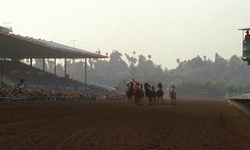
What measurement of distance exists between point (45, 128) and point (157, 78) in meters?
165

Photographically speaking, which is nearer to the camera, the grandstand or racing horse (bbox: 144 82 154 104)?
racing horse (bbox: 144 82 154 104)

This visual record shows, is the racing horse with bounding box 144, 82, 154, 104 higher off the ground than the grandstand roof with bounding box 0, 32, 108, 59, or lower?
lower

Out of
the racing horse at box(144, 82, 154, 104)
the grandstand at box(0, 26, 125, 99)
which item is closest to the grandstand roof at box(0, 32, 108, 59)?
the grandstand at box(0, 26, 125, 99)

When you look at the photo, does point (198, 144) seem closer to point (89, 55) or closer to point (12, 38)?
point (12, 38)

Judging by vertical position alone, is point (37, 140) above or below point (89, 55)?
below

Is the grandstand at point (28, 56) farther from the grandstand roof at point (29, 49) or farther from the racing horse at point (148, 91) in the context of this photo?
the racing horse at point (148, 91)

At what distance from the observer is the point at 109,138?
34.1ft

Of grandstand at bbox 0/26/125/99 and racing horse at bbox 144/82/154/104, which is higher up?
grandstand at bbox 0/26/125/99

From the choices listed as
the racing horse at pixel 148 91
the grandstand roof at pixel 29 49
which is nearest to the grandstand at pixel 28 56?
the grandstand roof at pixel 29 49

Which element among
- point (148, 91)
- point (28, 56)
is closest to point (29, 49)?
point (28, 56)

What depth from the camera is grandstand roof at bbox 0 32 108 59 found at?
5453 cm

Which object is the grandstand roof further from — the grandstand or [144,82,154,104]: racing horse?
[144,82,154,104]: racing horse

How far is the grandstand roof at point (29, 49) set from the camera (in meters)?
54.5

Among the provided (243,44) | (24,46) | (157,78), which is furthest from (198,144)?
(157,78)
